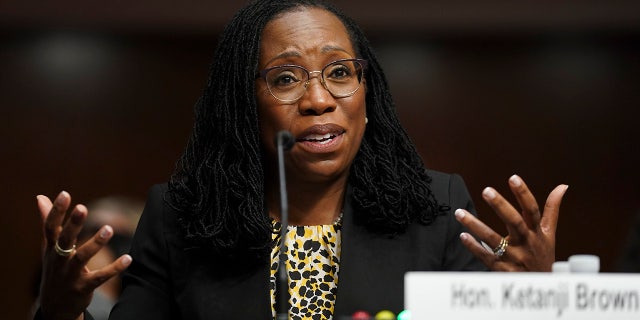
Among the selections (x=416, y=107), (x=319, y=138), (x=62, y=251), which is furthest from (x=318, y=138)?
(x=416, y=107)

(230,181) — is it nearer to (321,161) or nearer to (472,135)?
(321,161)

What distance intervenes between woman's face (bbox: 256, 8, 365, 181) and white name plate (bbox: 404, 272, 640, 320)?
2.98ft

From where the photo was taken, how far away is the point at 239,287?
2479mm

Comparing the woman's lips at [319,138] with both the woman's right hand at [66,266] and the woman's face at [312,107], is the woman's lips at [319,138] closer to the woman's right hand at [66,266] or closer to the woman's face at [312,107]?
the woman's face at [312,107]

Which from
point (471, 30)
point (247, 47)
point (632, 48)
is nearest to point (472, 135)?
point (471, 30)

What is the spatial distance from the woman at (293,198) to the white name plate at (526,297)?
2.55 feet

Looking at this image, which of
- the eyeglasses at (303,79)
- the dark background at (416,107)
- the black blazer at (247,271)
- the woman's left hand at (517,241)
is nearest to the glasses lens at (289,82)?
the eyeglasses at (303,79)

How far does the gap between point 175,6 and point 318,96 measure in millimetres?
3280

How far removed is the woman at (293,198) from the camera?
2500 millimetres

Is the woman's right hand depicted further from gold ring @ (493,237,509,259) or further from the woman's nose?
gold ring @ (493,237,509,259)

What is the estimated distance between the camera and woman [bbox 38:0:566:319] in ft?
8.20

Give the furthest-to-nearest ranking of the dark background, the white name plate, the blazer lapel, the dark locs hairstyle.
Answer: the dark background → the dark locs hairstyle → the blazer lapel → the white name plate

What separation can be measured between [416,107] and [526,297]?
14.8ft

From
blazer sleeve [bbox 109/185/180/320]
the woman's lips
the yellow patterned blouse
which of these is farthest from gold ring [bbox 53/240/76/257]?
the woman's lips
